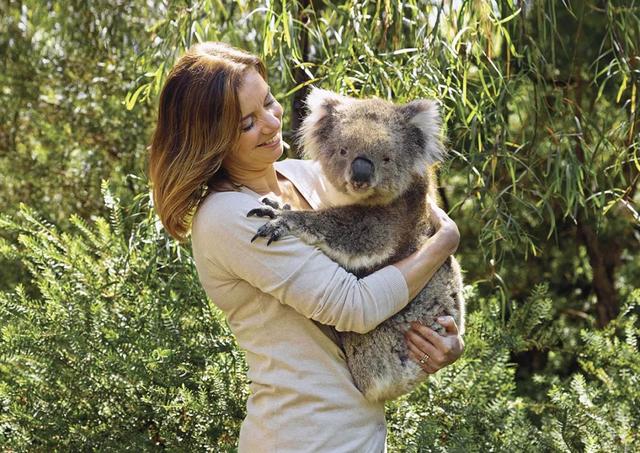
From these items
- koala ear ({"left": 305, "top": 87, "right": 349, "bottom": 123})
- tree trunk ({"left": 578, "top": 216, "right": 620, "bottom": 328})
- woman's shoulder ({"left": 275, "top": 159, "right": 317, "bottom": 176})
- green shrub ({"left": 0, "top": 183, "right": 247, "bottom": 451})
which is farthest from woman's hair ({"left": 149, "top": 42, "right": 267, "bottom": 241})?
tree trunk ({"left": 578, "top": 216, "right": 620, "bottom": 328})

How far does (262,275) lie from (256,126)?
324 mm

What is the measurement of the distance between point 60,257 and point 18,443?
662mm

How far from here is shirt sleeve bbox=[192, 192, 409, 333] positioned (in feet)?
5.57

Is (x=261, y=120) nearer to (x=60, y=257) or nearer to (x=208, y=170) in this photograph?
(x=208, y=170)

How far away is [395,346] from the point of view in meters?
2.04

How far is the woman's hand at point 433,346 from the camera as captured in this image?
2.00 meters

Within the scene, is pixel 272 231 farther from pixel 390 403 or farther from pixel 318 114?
pixel 390 403

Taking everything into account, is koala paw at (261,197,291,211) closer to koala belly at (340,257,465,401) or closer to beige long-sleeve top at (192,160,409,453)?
beige long-sleeve top at (192,160,409,453)

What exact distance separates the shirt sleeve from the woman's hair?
3.0 inches

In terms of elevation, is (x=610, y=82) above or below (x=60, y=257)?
below

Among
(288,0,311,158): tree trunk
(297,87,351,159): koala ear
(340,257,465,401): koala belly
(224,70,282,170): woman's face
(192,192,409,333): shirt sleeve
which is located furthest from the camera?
(288,0,311,158): tree trunk

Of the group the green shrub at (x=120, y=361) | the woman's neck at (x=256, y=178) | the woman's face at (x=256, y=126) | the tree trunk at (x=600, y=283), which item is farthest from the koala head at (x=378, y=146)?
the tree trunk at (x=600, y=283)

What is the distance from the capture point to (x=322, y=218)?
2.05 meters

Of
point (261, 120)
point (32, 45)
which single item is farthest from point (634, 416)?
point (32, 45)
